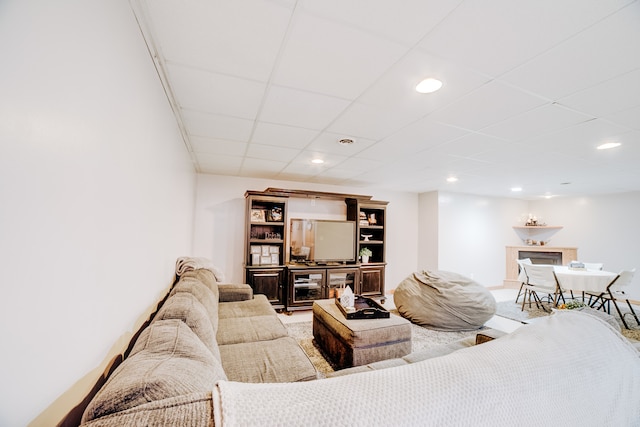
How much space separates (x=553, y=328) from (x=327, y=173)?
12.6ft

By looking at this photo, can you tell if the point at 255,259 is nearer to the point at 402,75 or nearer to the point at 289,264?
the point at 289,264

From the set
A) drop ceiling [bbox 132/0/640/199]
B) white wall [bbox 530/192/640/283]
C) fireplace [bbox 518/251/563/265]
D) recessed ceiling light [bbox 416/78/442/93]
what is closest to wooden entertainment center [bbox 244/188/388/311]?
drop ceiling [bbox 132/0/640/199]

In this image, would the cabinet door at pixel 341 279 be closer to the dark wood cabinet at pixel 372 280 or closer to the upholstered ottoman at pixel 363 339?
the dark wood cabinet at pixel 372 280

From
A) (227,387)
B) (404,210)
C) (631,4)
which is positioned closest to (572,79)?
(631,4)

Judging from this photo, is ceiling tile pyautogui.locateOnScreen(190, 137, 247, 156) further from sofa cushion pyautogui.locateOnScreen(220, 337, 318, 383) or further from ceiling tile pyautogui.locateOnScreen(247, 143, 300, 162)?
sofa cushion pyautogui.locateOnScreen(220, 337, 318, 383)

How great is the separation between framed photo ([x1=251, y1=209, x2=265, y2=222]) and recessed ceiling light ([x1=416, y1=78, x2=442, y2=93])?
3.50m

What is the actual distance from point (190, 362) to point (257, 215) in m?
3.87

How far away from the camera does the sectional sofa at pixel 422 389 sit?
575 mm

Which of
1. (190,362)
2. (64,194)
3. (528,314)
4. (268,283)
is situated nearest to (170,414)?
(190,362)

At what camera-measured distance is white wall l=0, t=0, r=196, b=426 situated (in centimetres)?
60

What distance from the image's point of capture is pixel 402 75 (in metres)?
1.71

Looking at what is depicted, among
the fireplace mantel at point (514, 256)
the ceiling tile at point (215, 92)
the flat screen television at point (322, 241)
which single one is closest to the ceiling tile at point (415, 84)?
the ceiling tile at point (215, 92)

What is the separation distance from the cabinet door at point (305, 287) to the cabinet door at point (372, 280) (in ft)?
2.90

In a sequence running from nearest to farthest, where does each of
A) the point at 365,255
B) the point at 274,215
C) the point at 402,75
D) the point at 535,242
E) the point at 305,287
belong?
the point at 402,75, the point at 305,287, the point at 274,215, the point at 365,255, the point at 535,242
